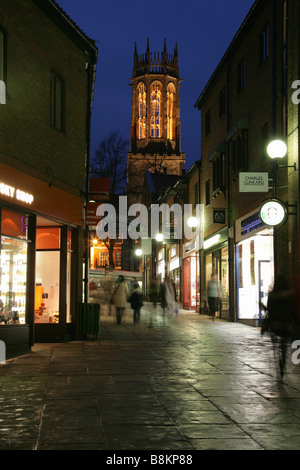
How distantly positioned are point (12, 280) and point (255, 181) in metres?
8.44

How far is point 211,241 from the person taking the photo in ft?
96.9

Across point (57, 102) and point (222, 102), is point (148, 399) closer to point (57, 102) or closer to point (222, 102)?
point (57, 102)

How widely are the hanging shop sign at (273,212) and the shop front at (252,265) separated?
6.47ft

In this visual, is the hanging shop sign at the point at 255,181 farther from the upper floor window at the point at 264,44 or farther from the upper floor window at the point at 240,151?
the upper floor window at the point at 264,44

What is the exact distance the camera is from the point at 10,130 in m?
13.6

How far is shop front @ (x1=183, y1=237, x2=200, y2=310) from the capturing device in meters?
34.8

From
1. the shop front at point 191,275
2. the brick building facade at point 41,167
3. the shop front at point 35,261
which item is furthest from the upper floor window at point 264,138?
the shop front at point 191,275

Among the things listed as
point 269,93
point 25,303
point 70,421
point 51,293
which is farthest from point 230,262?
point 70,421

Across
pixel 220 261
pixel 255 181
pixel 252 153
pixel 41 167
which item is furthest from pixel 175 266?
pixel 41 167

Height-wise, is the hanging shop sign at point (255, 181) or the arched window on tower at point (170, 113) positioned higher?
the arched window on tower at point (170, 113)

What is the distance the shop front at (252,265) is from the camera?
21281 mm

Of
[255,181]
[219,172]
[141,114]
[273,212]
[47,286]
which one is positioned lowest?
[47,286]
